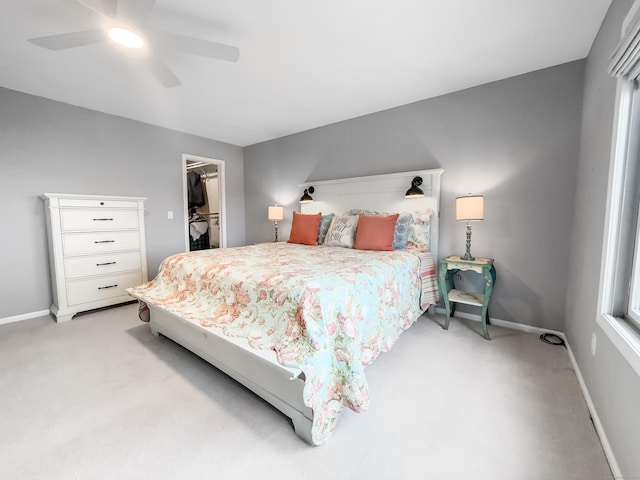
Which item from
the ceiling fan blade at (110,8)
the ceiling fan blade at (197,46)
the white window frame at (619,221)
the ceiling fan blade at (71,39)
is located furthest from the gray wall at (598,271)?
the ceiling fan blade at (71,39)

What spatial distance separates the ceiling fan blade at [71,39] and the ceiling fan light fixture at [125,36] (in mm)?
70

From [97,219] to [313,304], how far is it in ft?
9.56

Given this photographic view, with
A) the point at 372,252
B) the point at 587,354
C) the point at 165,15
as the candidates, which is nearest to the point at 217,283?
the point at 372,252

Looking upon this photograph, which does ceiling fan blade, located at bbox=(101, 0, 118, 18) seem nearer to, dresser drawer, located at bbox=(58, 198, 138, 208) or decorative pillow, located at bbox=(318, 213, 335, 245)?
dresser drawer, located at bbox=(58, 198, 138, 208)

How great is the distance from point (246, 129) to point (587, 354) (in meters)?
4.28

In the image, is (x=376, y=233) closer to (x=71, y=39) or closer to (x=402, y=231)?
(x=402, y=231)

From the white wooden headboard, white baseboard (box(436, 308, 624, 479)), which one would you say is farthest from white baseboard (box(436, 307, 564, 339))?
the white wooden headboard

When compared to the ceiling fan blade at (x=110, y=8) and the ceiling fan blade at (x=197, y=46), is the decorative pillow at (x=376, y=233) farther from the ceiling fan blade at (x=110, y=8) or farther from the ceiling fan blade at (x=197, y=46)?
the ceiling fan blade at (x=110, y=8)

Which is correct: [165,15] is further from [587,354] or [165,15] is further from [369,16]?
[587,354]

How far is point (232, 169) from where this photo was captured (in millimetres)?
4746

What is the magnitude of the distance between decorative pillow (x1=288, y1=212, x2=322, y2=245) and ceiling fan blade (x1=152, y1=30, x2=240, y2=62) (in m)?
1.98

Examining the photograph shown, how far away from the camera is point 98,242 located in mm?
3008

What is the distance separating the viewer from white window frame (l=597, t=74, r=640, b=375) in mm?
1329

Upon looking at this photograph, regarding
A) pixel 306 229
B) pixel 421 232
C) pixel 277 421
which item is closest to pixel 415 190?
pixel 421 232
